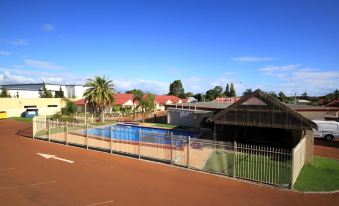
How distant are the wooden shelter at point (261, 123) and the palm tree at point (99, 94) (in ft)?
71.0

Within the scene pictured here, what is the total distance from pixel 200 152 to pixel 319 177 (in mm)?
5980

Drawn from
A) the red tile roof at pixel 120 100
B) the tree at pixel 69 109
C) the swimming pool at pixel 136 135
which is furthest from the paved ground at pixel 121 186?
the red tile roof at pixel 120 100

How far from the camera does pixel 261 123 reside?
18688mm

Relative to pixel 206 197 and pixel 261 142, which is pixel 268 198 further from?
pixel 261 142

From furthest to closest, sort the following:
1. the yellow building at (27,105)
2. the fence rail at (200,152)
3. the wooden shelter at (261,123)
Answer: the yellow building at (27,105) → the wooden shelter at (261,123) → the fence rail at (200,152)

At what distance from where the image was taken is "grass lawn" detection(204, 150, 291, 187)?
41.1 feet

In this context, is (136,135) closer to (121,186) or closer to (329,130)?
(121,186)

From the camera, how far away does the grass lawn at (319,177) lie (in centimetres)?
1202

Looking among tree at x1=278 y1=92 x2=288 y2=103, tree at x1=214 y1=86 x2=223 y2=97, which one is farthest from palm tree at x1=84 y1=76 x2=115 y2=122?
tree at x1=214 y1=86 x2=223 y2=97

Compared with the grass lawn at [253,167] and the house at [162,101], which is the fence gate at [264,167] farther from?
the house at [162,101]

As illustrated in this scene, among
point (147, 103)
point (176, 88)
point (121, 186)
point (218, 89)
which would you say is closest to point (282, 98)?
point (218, 89)

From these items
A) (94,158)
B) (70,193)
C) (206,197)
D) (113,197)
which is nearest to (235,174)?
(206,197)

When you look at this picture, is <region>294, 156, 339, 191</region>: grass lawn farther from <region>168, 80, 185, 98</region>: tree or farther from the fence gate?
<region>168, 80, 185, 98</region>: tree

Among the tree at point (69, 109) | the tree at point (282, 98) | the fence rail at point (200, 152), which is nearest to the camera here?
the fence rail at point (200, 152)
